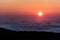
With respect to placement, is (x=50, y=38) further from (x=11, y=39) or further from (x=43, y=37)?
(x=11, y=39)

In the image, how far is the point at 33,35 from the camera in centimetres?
1047

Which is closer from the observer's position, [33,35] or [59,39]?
[59,39]

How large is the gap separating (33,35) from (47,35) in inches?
36.0

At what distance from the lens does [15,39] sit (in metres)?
9.50

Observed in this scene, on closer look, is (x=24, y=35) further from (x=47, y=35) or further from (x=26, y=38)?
(x=47, y=35)

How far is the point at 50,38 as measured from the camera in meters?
9.52

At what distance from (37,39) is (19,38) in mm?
1087

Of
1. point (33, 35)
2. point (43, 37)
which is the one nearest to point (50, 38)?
point (43, 37)

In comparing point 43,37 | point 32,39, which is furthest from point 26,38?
point 43,37

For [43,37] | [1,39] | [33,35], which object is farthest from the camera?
[33,35]

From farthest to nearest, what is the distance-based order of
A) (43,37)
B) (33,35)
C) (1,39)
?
(33,35), (43,37), (1,39)

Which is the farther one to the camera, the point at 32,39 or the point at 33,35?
the point at 33,35

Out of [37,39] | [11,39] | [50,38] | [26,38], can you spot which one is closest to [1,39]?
[11,39]

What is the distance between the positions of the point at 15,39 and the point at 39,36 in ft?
5.41
